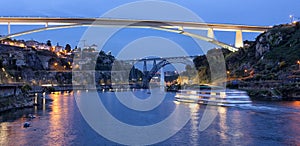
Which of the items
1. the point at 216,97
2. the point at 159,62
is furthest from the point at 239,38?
the point at 216,97

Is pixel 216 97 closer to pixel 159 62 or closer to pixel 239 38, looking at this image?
pixel 239 38

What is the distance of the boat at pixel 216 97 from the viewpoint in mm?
30062

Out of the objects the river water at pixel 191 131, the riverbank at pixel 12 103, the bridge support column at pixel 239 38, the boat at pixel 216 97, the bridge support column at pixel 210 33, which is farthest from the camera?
the bridge support column at pixel 239 38

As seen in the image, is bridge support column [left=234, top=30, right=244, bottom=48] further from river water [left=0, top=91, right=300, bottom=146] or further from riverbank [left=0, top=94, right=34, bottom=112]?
riverbank [left=0, top=94, right=34, bottom=112]

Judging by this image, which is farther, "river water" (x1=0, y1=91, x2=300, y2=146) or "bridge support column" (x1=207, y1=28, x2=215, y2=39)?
"bridge support column" (x1=207, y1=28, x2=215, y2=39)

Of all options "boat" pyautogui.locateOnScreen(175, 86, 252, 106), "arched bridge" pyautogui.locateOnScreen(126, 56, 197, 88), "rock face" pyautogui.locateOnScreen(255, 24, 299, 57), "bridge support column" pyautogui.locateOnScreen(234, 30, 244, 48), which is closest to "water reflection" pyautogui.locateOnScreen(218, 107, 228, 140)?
"boat" pyautogui.locateOnScreen(175, 86, 252, 106)

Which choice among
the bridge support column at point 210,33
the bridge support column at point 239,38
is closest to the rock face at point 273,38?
the bridge support column at point 239,38

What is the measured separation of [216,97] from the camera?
3189 centimetres

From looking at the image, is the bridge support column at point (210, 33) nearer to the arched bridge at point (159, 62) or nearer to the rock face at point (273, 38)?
the rock face at point (273, 38)

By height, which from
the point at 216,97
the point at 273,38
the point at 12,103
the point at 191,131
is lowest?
the point at 191,131

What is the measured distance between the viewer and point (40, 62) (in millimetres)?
98750

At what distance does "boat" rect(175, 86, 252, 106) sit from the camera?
3006 centimetres

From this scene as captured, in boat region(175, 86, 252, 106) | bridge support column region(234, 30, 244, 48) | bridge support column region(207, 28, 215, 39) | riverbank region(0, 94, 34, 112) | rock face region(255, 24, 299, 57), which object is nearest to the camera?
riverbank region(0, 94, 34, 112)

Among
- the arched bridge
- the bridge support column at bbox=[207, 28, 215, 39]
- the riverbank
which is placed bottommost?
the riverbank
